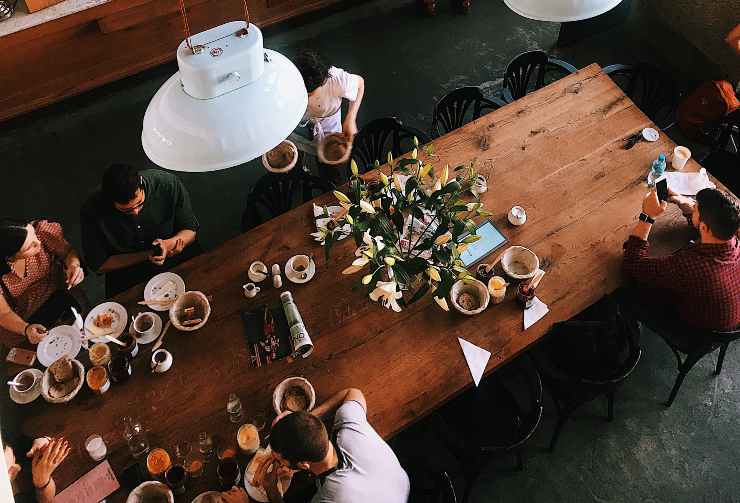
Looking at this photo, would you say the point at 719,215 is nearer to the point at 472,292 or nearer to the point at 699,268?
the point at 699,268

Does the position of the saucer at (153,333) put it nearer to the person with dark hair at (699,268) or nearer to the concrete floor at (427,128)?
the concrete floor at (427,128)

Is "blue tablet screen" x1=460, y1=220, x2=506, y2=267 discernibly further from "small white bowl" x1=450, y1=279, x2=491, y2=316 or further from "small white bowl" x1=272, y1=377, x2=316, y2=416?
"small white bowl" x1=272, y1=377, x2=316, y2=416

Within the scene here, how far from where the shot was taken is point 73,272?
10.5 ft

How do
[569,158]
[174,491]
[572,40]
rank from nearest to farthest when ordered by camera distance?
1. [174,491]
2. [569,158]
3. [572,40]

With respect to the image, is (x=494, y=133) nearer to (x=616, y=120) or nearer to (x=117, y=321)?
(x=616, y=120)

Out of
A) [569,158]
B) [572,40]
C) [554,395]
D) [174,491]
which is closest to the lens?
[174,491]

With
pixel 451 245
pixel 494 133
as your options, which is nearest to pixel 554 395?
pixel 451 245

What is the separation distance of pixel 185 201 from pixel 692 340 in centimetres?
277

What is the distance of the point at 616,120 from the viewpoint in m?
3.65

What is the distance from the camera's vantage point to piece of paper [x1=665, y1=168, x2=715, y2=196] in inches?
130

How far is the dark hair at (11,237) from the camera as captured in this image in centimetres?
285

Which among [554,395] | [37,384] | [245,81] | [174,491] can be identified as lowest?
[554,395]

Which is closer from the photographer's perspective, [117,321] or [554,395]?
[117,321]

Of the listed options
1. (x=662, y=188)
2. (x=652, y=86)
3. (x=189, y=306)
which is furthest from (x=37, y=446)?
(x=652, y=86)
